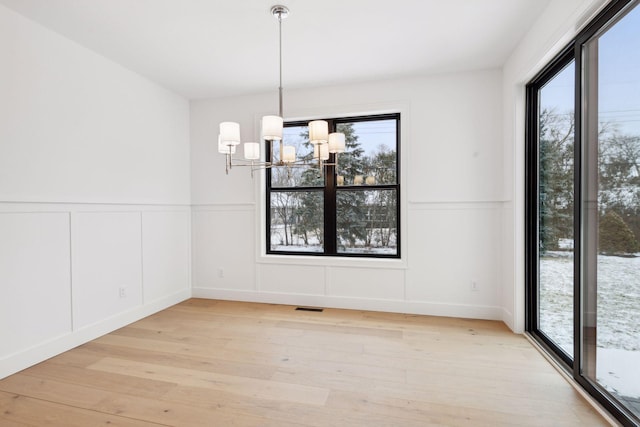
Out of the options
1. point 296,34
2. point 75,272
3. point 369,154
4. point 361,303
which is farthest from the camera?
point 369,154

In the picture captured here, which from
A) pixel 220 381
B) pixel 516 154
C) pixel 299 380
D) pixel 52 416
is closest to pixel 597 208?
pixel 516 154

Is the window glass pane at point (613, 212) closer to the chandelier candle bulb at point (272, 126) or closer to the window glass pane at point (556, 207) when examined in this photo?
the window glass pane at point (556, 207)

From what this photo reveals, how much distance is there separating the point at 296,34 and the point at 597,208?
2.42 meters

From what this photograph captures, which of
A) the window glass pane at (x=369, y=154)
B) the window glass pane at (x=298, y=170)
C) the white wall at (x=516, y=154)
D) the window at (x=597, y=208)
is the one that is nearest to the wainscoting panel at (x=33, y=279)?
the window glass pane at (x=298, y=170)

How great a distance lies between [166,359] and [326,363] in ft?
4.10

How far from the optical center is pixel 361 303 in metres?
3.71

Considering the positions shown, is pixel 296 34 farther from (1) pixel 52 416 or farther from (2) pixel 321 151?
(1) pixel 52 416

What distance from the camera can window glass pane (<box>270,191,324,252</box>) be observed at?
3.99 meters

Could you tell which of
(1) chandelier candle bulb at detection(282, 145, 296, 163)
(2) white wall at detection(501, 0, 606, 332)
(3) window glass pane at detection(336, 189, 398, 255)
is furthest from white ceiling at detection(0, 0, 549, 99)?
(3) window glass pane at detection(336, 189, 398, 255)

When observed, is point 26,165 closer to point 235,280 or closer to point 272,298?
point 235,280

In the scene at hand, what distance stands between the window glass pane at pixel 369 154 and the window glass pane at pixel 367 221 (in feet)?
0.54

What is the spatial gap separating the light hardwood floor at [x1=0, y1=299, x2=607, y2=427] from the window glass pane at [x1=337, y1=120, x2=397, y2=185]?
5.32ft

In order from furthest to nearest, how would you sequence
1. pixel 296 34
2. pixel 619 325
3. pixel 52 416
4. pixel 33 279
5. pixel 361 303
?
pixel 361 303 < pixel 296 34 < pixel 33 279 < pixel 52 416 < pixel 619 325

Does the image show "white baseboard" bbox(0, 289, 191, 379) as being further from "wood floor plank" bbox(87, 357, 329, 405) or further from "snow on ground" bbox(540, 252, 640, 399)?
"snow on ground" bbox(540, 252, 640, 399)
